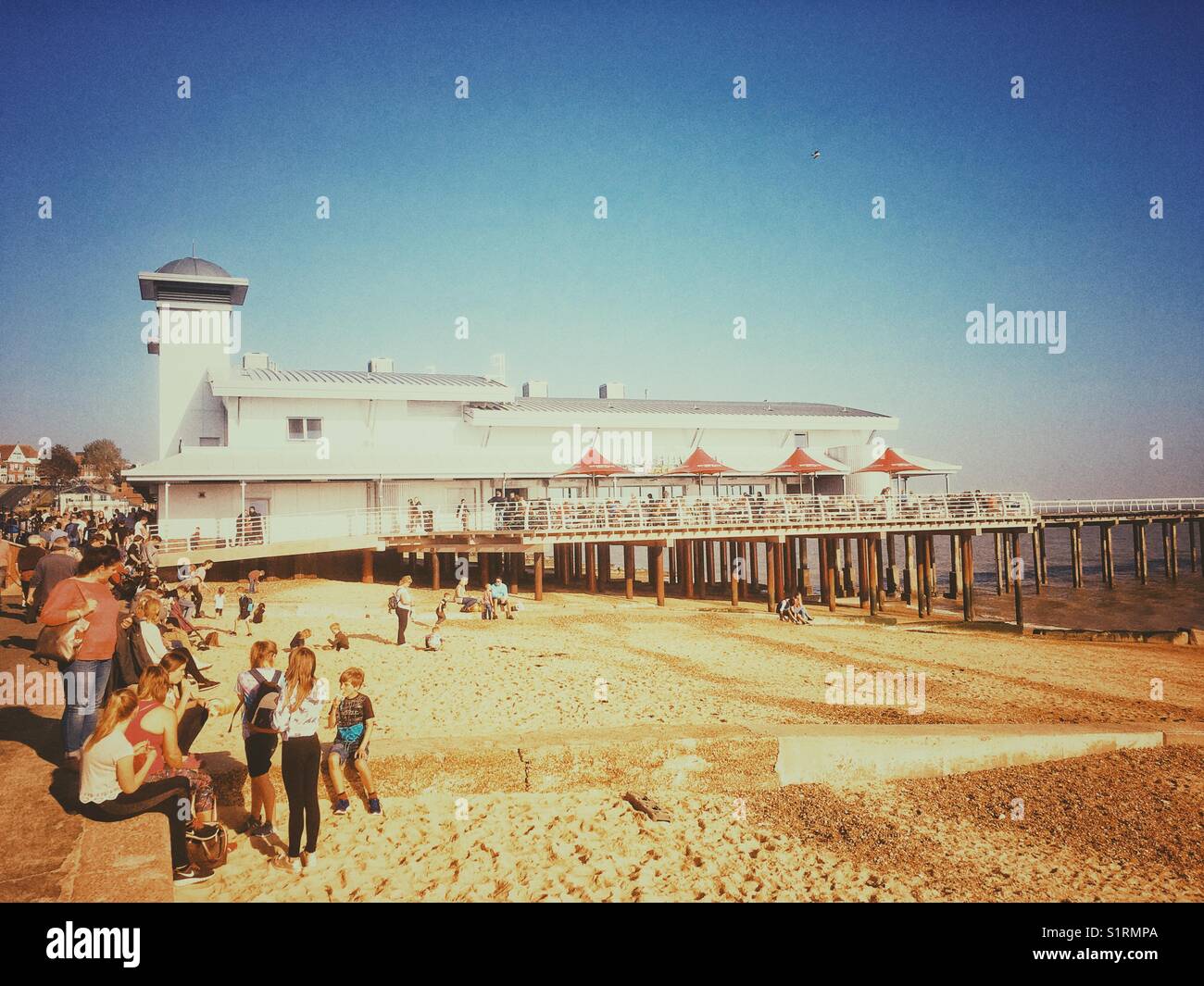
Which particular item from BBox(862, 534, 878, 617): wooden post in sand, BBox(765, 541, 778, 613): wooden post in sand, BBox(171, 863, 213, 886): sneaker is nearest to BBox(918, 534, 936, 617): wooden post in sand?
BBox(862, 534, 878, 617): wooden post in sand

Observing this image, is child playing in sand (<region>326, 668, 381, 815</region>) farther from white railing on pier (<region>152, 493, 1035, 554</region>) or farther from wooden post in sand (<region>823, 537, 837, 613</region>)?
wooden post in sand (<region>823, 537, 837, 613</region>)

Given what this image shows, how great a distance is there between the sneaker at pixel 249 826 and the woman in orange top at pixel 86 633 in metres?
1.48

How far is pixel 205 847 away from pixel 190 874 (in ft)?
0.61

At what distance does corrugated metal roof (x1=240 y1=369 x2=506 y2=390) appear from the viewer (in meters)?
30.0

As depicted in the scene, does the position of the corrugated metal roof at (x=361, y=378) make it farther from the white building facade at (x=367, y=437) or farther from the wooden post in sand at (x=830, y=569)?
the wooden post in sand at (x=830, y=569)

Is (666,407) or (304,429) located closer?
(304,429)

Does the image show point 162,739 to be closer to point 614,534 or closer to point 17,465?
point 614,534

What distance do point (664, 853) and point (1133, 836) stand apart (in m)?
4.84

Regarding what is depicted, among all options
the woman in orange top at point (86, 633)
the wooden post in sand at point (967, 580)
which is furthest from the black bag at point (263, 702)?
the wooden post in sand at point (967, 580)

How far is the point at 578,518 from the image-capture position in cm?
2566

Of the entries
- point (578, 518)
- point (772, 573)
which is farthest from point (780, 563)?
point (578, 518)

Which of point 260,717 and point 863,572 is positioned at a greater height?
point 260,717

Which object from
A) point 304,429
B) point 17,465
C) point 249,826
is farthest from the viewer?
point 17,465
